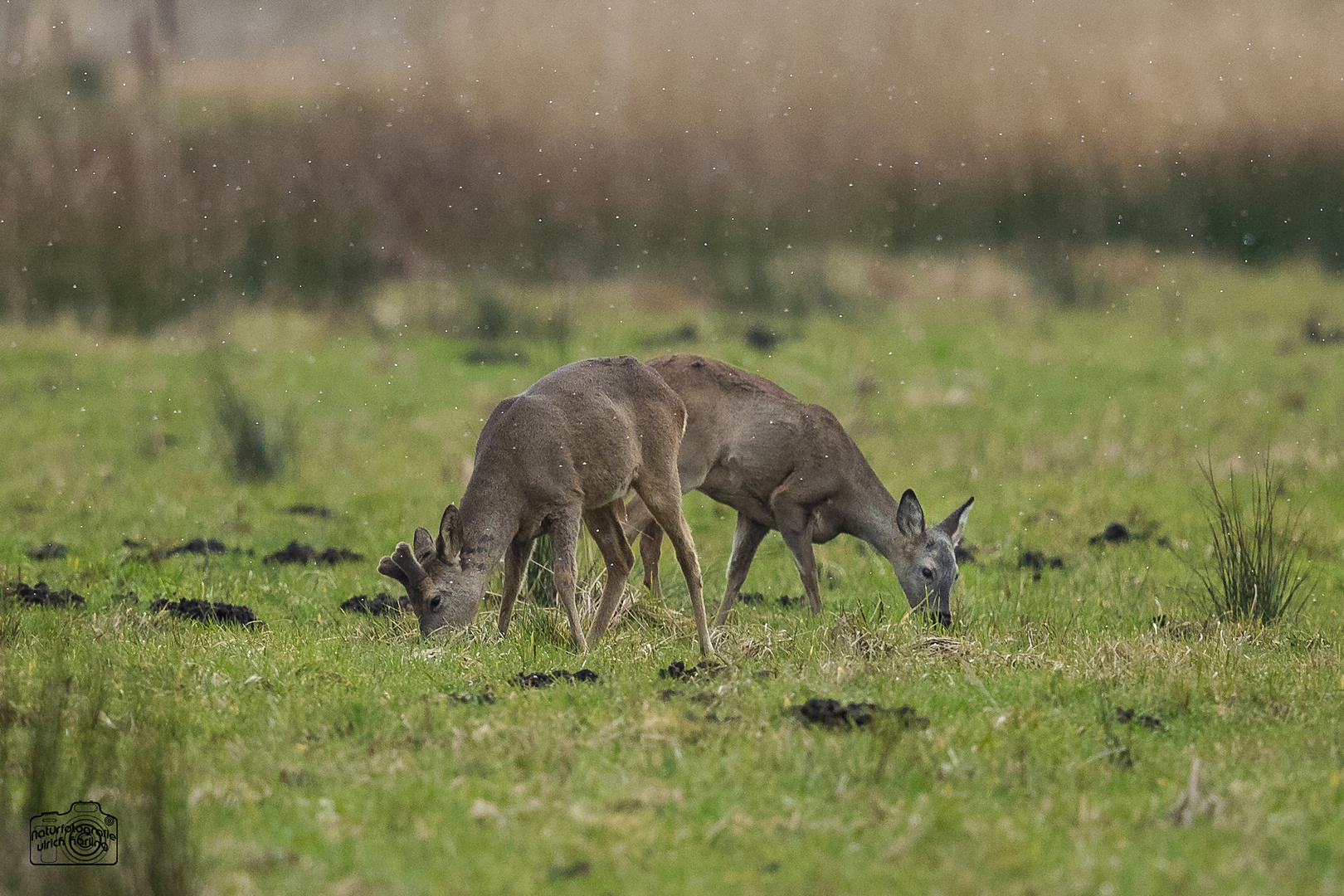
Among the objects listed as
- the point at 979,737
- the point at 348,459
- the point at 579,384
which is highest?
the point at 579,384

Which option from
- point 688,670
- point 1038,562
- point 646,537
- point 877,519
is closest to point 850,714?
point 688,670

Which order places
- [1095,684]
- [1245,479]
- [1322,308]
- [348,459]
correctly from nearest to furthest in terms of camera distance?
[1095,684]
[1245,479]
[348,459]
[1322,308]

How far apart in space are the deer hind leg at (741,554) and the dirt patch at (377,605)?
8.49ft

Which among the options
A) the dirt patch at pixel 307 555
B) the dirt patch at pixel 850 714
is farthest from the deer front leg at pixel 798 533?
the dirt patch at pixel 307 555

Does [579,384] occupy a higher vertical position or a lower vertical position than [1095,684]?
higher

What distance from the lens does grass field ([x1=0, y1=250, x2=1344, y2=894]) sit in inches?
238

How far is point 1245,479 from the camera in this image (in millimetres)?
19469

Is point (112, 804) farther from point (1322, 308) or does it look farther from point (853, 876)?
point (1322, 308)

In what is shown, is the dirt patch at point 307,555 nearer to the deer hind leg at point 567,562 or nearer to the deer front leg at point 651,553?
the deer front leg at point 651,553

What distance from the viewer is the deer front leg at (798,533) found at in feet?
39.8

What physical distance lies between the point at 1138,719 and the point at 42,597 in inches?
327

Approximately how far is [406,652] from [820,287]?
2703 centimetres

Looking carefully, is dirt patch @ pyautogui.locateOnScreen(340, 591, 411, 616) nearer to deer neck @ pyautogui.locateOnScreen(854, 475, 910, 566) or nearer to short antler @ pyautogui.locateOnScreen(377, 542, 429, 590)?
short antler @ pyautogui.locateOnScreen(377, 542, 429, 590)

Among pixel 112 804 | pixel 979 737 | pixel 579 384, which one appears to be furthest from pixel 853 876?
pixel 579 384
